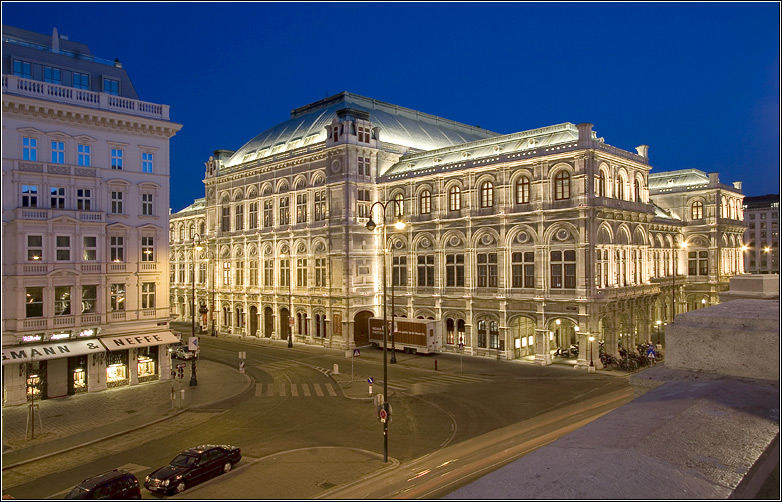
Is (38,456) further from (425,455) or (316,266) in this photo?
(316,266)

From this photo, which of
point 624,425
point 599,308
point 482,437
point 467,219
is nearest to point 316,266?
point 467,219

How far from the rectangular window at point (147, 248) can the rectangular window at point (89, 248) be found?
11.3ft

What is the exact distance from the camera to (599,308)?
149 feet

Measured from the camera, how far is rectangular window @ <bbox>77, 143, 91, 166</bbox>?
38250mm

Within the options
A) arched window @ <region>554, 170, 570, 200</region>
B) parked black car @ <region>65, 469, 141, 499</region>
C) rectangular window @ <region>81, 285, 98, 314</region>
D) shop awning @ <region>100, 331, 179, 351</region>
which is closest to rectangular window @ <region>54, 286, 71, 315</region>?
rectangular window @ <region>81, 285, 98, 314</region>

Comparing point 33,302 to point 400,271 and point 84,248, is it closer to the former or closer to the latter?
point 84,248

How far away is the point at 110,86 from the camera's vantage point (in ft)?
143

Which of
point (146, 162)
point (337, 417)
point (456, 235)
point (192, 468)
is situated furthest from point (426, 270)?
point (192, 468)

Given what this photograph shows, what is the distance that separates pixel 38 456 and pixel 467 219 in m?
38.7

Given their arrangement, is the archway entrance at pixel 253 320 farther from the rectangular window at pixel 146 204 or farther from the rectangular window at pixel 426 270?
the rectangular window at pixel 146 204

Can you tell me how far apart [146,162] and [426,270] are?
93.9ft

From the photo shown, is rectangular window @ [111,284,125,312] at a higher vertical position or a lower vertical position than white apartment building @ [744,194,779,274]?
lower

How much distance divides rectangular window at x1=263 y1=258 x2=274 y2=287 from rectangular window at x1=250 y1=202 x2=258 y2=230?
5.44m

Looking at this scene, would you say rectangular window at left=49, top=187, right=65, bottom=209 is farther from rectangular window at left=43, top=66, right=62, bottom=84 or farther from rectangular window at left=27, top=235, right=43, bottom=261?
rectangular window at left=43, top=66, right=62, bottom=84
